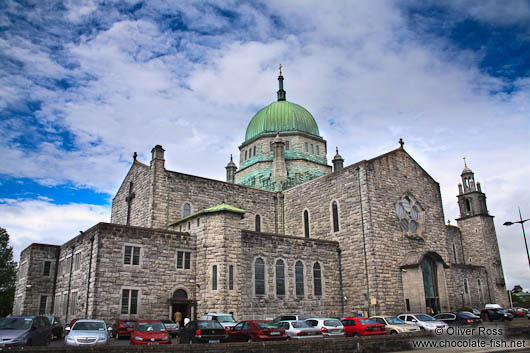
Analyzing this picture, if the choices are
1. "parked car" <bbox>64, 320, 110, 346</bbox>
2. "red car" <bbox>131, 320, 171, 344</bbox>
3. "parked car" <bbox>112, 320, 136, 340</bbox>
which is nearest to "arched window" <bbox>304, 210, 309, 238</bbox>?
"parked car" <bbox>112, 320, 136, 340</bbox>

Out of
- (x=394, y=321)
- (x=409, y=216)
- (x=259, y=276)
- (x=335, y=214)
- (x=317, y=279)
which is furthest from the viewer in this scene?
(x=409, y=216)

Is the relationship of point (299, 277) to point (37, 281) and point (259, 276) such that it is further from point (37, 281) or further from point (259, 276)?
point (37, 281)

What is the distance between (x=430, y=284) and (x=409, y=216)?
5.61m

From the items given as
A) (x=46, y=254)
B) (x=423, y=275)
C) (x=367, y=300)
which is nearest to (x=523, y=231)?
(x=423, y=275)

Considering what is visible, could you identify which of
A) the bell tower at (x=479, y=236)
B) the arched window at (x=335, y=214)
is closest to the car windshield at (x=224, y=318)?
the arched window at (x=335, y=214)

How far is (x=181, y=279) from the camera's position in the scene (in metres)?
29.0

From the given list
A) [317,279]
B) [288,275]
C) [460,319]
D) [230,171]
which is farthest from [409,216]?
[230,171]

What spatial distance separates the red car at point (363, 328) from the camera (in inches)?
824

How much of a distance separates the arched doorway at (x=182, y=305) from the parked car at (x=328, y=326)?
32.1ft

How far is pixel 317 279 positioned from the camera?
110 feet

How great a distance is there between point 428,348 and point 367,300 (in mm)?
14300

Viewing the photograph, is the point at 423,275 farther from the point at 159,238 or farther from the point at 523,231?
the point at 159,238

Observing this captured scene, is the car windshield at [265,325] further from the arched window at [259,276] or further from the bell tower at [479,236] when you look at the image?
the bell tower at [479,236]

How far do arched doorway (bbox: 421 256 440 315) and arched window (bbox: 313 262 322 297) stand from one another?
7842 millimetres
